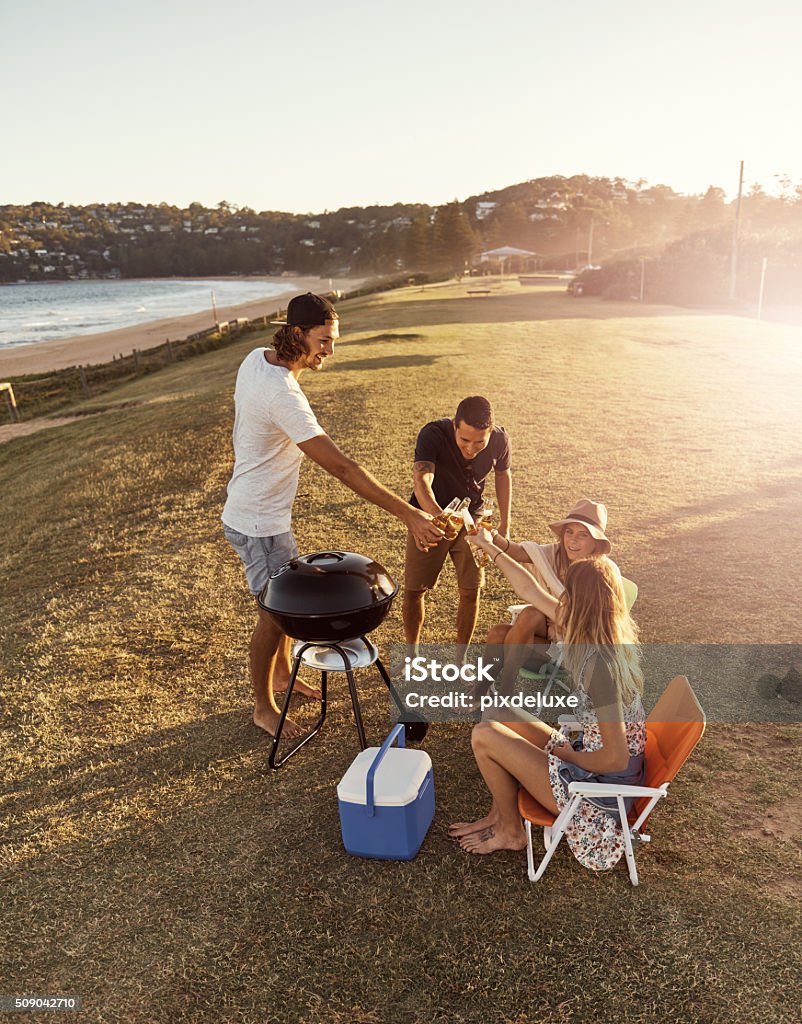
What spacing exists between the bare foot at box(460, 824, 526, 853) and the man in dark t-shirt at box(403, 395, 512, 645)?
1.50 m

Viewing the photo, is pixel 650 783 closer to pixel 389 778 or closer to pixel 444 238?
pixel 389 778

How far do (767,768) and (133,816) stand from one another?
332 cm

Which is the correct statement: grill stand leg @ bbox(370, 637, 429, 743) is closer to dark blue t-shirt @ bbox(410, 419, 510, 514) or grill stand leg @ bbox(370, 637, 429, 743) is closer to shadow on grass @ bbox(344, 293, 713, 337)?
dark blue t-shirt @ bbox(410, 419, 510, 514)

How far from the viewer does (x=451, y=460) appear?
173 inches

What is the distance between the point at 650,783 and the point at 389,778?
1.14 m

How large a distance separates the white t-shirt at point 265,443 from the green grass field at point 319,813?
1.39 metres

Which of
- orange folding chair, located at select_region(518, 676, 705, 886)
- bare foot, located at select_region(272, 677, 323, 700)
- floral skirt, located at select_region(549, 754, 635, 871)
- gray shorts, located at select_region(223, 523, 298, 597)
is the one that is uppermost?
gray shorts, located at select_region(223, 523, 298, 597)

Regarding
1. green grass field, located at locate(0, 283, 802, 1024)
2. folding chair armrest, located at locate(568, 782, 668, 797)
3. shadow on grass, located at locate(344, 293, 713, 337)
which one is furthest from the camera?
shadow on grass, located at locate(344, 293, 713, 337)

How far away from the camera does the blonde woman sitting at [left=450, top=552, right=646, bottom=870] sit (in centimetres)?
285

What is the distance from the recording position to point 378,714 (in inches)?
184

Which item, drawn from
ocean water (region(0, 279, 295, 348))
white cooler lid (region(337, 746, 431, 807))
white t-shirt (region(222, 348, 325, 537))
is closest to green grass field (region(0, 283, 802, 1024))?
white cooler lid (region(337, 746, 431, 807))

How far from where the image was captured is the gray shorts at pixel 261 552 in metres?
4.00

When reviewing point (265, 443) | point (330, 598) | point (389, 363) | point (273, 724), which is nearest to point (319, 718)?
point (273, 724)

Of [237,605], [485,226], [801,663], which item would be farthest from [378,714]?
[485,226]
